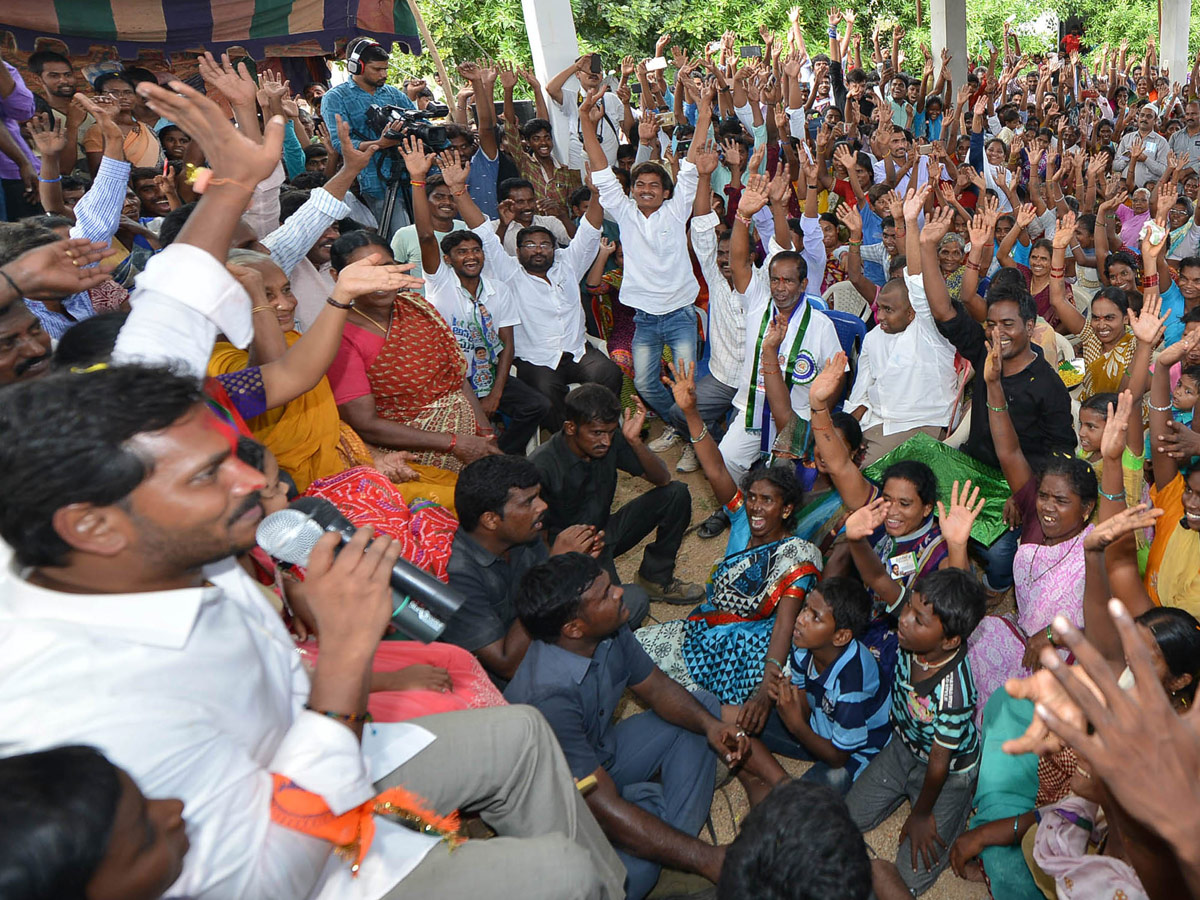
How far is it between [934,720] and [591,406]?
173cm

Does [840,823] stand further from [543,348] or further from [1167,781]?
[543,348]

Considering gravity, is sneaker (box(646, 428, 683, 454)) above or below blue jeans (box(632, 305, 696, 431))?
below

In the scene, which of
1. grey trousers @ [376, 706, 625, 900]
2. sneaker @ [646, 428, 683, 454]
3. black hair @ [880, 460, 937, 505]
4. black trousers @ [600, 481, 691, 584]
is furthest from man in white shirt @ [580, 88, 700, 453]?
grey trousers @ [376, 706, 625, 900]

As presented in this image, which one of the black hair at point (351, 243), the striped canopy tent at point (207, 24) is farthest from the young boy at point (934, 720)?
the striped canopy tent at point (207, 24)

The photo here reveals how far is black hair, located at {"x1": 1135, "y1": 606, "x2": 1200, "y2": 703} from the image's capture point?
7.11ft

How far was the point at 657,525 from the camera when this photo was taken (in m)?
4.01

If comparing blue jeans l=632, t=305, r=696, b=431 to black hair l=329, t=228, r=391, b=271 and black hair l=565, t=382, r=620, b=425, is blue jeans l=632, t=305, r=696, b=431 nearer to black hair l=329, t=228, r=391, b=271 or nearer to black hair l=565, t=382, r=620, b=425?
black hair l=565, t=382, r=620, b=425

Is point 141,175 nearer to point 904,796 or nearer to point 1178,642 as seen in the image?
point 904,796

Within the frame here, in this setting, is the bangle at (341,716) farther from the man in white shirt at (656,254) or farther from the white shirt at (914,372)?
the man in white shirt at (656,254)

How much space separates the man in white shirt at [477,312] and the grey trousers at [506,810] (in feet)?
8.55

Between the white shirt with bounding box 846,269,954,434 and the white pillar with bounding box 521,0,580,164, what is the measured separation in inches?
162

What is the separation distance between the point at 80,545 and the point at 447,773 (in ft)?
2.90

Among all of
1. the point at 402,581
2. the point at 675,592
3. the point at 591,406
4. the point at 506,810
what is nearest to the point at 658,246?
the point at 591,406

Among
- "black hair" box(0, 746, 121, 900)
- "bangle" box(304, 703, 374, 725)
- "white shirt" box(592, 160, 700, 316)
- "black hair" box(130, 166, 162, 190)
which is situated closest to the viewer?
"black hair" box(0, 746, 121, 900)
